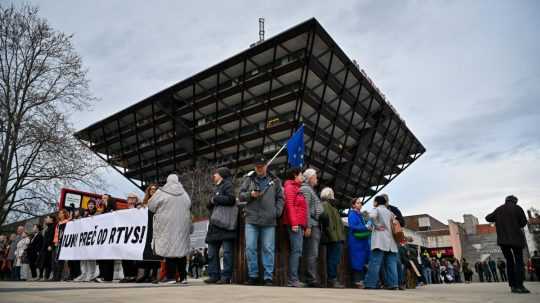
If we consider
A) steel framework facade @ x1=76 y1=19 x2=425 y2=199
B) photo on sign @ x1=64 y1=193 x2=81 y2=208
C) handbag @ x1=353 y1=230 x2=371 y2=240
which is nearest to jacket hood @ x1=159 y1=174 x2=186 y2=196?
handbag @ x1=353 y1=230 x2=371 y2=240

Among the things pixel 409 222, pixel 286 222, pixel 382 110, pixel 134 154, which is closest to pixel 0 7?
pixel 286 222

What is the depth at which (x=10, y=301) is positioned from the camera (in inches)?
74.0

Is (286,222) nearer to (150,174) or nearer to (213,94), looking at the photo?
(213,94)

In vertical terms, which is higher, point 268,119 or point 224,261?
point 268,119

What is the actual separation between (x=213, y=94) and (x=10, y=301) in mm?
28401

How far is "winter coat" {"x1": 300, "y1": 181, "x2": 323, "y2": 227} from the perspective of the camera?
197 inches

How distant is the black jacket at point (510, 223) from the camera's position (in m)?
4.93

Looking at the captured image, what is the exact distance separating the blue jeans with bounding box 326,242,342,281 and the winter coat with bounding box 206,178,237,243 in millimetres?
1622

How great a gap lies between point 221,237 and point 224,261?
1.11 feet

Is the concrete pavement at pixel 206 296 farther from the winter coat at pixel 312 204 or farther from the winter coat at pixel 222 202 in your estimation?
the winter coat at pixel 312 204

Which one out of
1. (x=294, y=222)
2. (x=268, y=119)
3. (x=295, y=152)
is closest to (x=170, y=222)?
(x=294, y=222)

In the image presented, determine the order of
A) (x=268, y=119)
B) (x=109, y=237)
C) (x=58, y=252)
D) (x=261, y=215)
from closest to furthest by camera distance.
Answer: (x=261, y=215) → (x=109, y=237) → (x=58, y=252) → (x=268, y=119)

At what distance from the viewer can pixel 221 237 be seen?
4.80 metres

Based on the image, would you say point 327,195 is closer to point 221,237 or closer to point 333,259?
point 333,259
